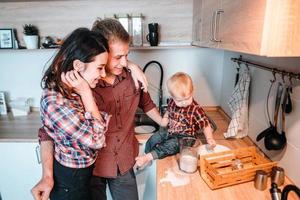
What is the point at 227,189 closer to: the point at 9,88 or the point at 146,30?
the point at 146,30

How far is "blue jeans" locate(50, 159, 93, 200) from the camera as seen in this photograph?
0.94 m

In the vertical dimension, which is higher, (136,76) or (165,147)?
(136,76)

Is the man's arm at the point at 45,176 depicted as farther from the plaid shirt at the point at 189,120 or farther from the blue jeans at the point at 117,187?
the plaid shirt at the point at 189,120

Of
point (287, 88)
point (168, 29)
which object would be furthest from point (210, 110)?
point (287, 88)

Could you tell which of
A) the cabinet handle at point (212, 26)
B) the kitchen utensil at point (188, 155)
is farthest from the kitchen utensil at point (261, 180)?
the cabinet handle at point (212, 26)

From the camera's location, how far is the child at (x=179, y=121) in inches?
49.5

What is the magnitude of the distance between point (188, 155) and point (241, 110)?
53 centimetres

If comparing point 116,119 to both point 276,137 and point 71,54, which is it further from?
point 276,137

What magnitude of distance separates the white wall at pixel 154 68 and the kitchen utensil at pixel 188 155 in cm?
97

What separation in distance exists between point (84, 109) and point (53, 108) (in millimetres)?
119

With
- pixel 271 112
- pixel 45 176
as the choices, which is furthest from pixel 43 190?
pixel 271 112

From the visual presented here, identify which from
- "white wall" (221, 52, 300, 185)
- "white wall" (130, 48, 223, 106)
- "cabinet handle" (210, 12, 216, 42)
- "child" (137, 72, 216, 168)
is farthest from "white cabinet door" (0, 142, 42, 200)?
"white wall" (221, 52, 300, 185)

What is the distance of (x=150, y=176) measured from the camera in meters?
1.60

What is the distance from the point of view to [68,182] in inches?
37.5
